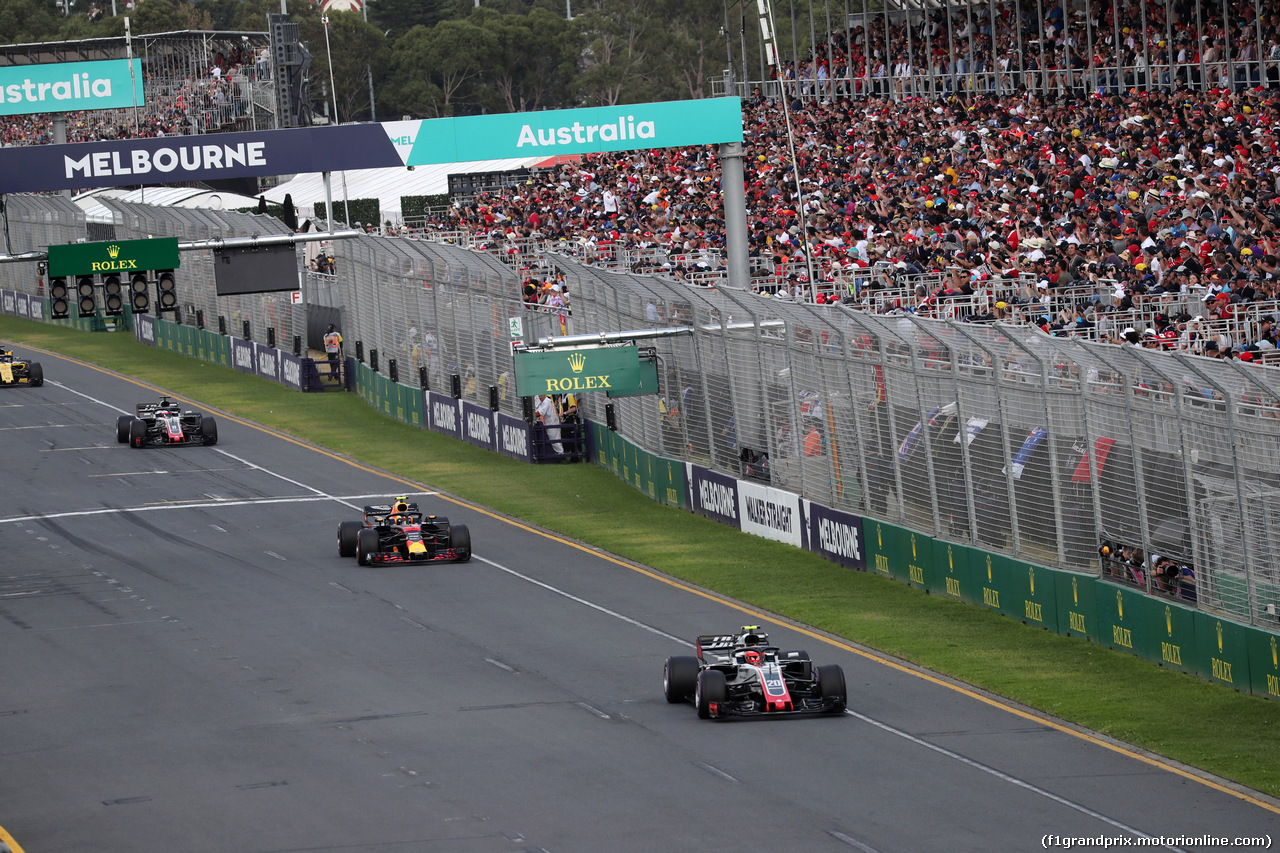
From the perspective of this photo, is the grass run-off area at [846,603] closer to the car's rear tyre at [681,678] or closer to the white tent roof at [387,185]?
the car's rear tyre at [681,678]

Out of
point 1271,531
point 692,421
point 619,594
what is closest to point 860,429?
point 619,594

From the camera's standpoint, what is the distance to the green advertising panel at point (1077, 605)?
18.5 meters

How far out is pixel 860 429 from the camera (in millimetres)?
23359

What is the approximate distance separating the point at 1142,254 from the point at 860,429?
628cm

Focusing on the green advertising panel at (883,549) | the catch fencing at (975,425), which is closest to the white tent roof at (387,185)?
the catch fencing at (975,425)

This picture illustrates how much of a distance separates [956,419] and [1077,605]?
2.85 metres

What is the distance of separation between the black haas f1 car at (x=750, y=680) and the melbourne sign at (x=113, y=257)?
1527 cm

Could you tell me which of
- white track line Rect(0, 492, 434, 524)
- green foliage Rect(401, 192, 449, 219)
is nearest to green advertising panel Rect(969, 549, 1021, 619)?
white track line Rect(0, 492, 434, 524)

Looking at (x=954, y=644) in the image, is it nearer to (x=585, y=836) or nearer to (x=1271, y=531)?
(x=1271, y=531)

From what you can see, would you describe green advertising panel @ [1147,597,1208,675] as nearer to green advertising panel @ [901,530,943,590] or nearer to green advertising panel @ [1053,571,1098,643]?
green advertising panel @ [1053,571,1098,643]

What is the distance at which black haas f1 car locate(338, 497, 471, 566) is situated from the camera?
80.5ft

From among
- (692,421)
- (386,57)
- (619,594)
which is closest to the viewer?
(619,594)

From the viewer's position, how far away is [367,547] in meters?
24.4

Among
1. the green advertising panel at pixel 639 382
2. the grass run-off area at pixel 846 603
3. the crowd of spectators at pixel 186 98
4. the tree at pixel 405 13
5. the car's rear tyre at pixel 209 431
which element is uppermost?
the tree at pixel 405 13
